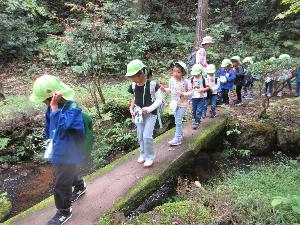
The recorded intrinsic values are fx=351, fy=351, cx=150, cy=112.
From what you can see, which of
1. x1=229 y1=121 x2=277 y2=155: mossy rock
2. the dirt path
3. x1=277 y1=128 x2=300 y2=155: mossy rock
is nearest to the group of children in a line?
the dirt path

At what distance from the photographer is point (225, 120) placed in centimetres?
865

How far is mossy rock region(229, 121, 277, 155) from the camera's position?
8336mm

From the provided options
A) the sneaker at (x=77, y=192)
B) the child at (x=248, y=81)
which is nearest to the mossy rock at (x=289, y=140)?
the child at (x=248, y=81)

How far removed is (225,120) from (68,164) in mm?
5056

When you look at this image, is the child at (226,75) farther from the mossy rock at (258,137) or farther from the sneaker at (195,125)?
the sneaker at (195,125)

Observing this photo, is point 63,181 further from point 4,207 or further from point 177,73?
point 177,73

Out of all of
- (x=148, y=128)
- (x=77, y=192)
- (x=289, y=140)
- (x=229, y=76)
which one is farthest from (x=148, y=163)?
(x=229, y=76)

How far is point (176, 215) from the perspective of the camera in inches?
185

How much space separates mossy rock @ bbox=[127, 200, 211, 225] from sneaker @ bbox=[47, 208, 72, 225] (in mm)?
902

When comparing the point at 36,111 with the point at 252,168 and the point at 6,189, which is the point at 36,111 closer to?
the point at 6,189

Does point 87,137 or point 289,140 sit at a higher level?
point 87,137

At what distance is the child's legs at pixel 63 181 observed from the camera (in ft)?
15.0

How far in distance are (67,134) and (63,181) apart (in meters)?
0.65

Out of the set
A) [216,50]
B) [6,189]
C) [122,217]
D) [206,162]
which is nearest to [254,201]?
[122,217]
